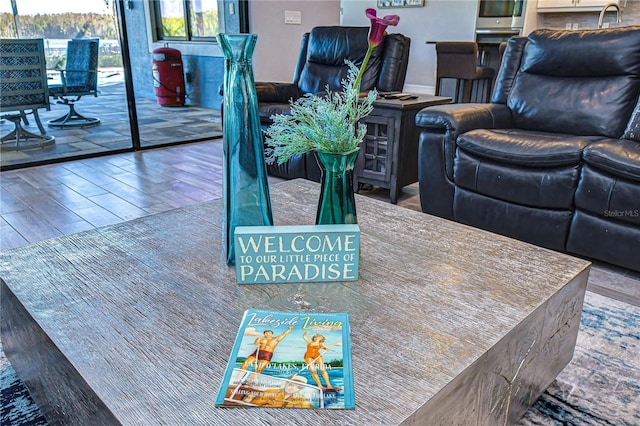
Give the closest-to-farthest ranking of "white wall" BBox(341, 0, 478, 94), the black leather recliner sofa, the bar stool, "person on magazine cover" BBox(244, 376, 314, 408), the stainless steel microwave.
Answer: "person on magazine cover" BBox(244, 376, 314, 408) → the black leather recliner sofa → the bar stool → the stainless steel microwave → "white wall" BBox(341, 0, 478, 94)

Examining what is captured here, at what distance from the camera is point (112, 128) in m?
4.21

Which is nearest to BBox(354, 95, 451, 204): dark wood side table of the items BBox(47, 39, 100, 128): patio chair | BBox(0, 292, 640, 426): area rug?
BBox(0, 292, 640, 426): area rug

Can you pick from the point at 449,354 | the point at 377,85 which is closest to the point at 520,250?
the point at 449,354

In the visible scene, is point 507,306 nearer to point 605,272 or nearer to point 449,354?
point 449,354

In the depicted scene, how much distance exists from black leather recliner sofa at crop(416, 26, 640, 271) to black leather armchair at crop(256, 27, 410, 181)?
2.32ft

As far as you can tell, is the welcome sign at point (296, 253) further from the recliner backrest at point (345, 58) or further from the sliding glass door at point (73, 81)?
the sliding glass door at point (73, 81)

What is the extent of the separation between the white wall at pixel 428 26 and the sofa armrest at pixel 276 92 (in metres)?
3.32

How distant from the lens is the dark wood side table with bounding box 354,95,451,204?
2.74 metres

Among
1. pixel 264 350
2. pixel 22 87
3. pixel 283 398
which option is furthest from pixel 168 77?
pixel 283 398

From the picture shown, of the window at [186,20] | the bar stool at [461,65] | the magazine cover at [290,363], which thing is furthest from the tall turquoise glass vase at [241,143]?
the window at [186,20]

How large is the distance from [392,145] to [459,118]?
1.58 ft

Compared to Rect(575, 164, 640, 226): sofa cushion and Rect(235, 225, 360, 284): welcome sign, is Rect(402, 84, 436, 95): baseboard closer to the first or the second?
Rect(575, 164, 640, 226): sofa cushion

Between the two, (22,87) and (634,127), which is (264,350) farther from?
(22,87)

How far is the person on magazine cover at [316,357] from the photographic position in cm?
77
